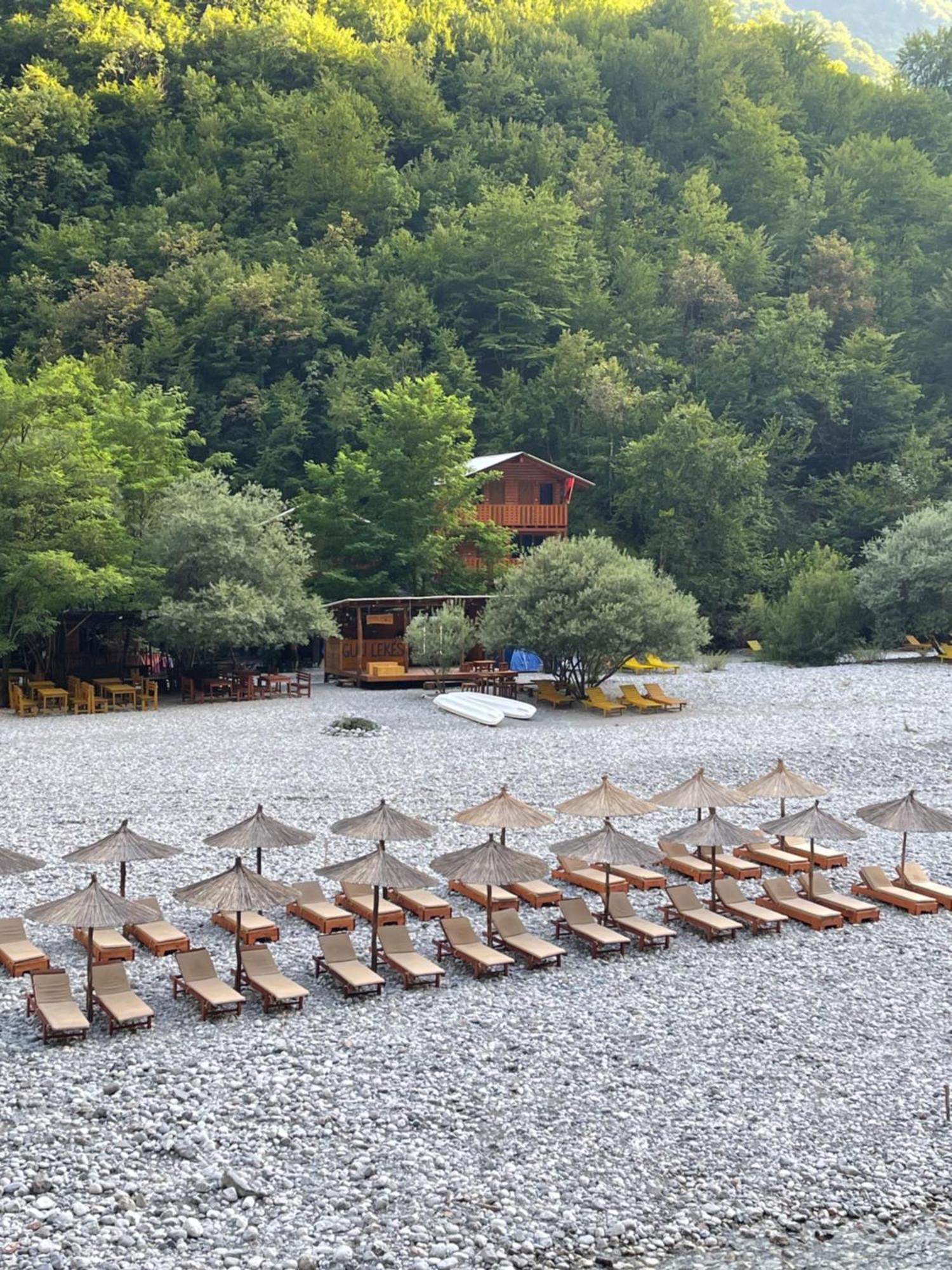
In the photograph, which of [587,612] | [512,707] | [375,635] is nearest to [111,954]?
[512,707]

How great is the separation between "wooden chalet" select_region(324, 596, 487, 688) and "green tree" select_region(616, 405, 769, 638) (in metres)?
13.2

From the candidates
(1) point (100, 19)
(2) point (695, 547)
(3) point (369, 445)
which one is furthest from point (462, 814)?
(1) point (100, 19)

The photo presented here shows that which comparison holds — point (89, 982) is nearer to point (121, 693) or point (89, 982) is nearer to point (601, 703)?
point (601, 703)

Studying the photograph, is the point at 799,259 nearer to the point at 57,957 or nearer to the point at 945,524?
the point at 945,524

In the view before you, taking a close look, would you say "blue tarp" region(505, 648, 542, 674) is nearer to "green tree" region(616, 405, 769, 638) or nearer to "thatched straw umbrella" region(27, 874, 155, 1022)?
"green tree" region(616, 405, 769, 638)

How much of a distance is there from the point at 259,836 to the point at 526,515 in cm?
3085

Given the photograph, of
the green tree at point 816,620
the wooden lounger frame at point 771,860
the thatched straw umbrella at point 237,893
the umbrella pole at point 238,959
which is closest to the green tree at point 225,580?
the wooden lounger frame at point 771,860

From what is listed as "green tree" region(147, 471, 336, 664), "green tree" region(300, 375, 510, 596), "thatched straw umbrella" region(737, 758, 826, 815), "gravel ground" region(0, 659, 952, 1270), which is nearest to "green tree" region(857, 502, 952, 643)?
"green tree" region(300, 375, 510, 596)

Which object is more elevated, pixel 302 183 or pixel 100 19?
pixel 100 19

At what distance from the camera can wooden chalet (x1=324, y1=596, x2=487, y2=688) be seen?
3441 centimetres

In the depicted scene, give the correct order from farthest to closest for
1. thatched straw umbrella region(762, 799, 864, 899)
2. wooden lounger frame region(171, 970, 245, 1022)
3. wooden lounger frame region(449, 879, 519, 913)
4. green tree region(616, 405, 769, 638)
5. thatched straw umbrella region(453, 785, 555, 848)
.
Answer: green tree region(616, 405, 769, 638) → wooden lounger frame region(449, 879, 519, 913) → thatched straw umbrella region(762, 799, 864, 899) → thatched straw umbrella region(453, 785, 555, 848) → wooden lounger frame region(171, 970, 245, 1022)

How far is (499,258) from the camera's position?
56.2m

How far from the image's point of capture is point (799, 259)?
205 ft

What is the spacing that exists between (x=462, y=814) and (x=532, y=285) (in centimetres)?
4491
